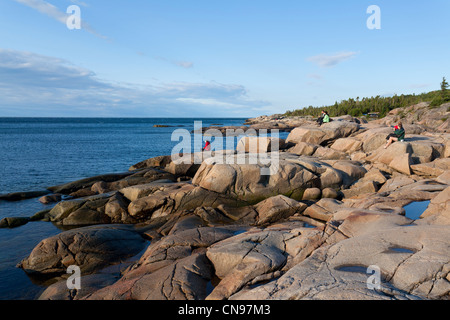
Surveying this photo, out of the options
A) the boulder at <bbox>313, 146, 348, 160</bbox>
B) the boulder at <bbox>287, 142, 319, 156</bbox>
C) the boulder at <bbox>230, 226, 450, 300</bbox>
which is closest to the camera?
the boulder at <bbox>230, 226, 450, 300</bbox>

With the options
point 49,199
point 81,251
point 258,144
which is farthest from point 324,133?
point 49,199

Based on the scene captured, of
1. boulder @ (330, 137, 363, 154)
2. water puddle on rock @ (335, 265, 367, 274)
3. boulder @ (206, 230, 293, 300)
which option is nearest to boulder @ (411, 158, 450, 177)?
boulder @ (330, 137, 363, 154)

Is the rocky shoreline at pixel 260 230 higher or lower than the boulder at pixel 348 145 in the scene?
lower

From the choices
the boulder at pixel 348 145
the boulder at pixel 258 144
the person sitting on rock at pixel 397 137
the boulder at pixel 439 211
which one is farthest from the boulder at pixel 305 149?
the boulder at pixel 439 211

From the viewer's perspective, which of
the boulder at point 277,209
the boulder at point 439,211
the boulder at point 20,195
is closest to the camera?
the boulder at point 439,211

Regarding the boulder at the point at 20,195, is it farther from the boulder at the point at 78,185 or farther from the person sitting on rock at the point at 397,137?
the person sitting on rock at the point at 397,137

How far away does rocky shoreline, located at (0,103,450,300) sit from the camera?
6.84m

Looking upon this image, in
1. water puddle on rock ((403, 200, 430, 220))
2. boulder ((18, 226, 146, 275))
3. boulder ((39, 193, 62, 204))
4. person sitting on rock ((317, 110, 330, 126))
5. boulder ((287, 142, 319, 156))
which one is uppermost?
person sitting on rock ((317, 110, 330, 126))

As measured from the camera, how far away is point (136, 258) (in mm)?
11180

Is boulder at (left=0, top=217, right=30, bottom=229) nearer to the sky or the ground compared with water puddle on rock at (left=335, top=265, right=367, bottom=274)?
nearer to the ground

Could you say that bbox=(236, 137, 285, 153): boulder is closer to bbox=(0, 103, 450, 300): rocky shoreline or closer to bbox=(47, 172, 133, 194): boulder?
bbox=(0, 103, 450, 300): rocky shoreline

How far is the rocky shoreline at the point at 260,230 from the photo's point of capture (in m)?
6.84
